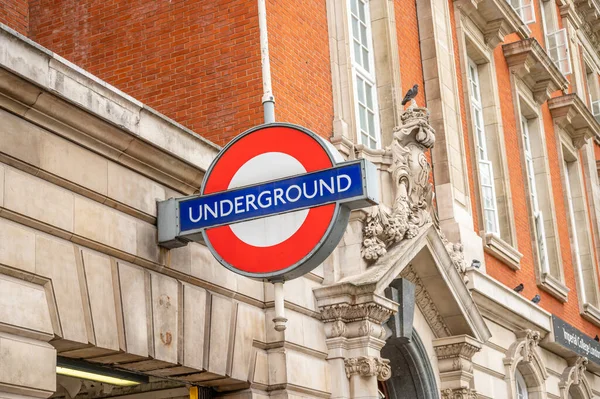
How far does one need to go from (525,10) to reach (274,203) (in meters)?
15.6

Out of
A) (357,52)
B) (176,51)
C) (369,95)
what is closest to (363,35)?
(357,52)

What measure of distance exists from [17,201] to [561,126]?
18.1m

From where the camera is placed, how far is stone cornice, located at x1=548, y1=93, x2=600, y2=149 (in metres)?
23.9

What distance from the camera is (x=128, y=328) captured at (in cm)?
912

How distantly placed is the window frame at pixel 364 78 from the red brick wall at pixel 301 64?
20.2 inches

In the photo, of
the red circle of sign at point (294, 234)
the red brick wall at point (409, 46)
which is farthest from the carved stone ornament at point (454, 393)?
the red circle of sign at point (294, 234)

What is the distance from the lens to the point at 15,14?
1299 centimetres

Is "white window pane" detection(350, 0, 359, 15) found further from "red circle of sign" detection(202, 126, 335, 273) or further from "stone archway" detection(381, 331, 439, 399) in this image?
"red circle of sign" detection(202, 126, 335, 273)

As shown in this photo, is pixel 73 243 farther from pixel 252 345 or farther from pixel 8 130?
pixel 252 345

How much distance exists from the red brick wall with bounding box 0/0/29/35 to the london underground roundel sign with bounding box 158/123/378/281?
432 centimetres

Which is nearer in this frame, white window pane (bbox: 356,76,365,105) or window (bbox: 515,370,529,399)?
white window pane (bbox: 356,76,365,105)

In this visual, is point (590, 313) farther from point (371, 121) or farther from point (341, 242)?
point (341, 242)

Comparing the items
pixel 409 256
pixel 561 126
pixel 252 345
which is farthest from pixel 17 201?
pixel 561 126

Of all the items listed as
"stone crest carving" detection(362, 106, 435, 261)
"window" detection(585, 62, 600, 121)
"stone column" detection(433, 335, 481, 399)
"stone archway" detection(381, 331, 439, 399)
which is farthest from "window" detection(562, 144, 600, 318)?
"stone crest carving" detection(362, 106, 435, 261)
